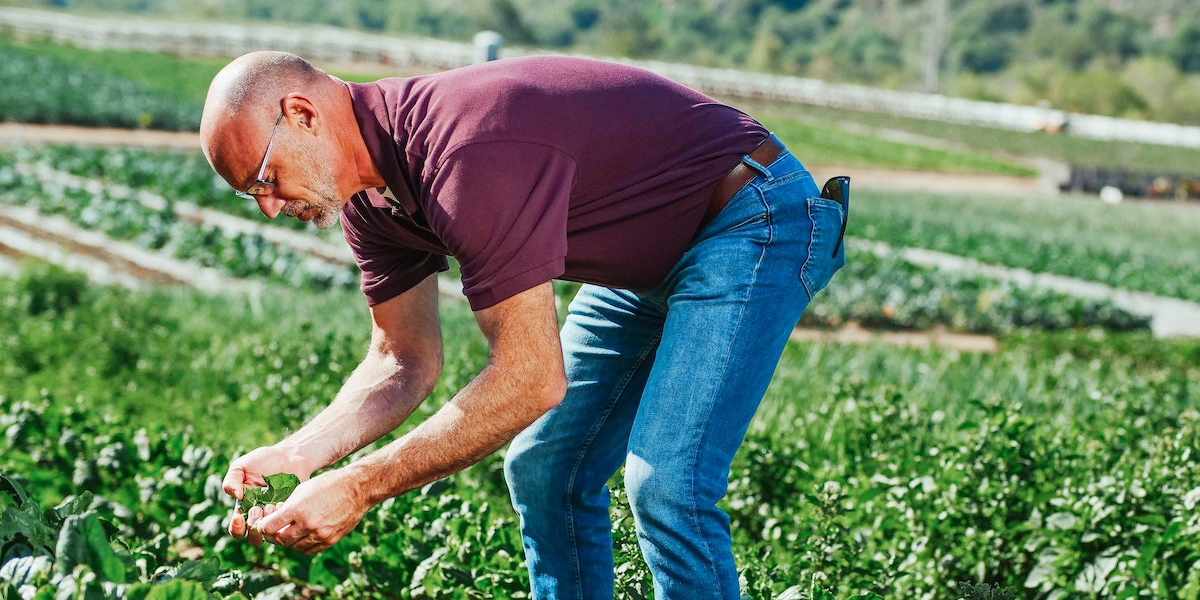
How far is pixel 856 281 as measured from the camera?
11.7 m

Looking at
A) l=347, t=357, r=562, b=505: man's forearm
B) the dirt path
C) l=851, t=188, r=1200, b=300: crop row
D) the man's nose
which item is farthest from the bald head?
the dirt path

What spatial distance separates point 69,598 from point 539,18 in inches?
4080

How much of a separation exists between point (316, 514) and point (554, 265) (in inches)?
25.1

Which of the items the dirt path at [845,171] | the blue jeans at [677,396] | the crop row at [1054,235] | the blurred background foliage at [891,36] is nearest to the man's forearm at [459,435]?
the blue jeans at [677,396]

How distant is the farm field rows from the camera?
3291 mm

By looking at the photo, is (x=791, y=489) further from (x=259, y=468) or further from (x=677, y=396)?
(x=259, y=468)

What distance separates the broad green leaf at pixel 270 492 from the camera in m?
2.46

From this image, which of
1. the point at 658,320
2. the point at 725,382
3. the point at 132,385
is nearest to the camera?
the point at 725,382

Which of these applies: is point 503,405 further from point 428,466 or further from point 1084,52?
point 1084,52

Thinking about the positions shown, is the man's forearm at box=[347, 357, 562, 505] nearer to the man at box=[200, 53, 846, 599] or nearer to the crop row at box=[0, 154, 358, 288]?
the man at box=[200, 53, 846, 599]

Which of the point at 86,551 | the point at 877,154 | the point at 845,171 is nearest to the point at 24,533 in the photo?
the point at 86,551

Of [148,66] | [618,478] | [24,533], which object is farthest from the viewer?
[148,66]

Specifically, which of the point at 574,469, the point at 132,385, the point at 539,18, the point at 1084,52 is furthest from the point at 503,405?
the point at 539,18

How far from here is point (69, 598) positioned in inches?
76.0
